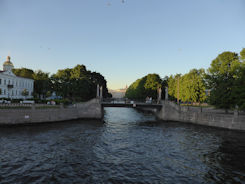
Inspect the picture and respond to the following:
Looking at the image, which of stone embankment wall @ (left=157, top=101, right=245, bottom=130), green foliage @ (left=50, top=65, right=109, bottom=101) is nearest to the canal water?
stone embankment wall @ (left=157, top=101, right=245, bottom=130)

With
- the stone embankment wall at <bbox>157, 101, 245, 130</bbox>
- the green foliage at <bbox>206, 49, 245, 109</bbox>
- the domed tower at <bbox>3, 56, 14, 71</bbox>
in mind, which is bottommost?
the stone embankment wall at <bbox>157, 101, 245, 130</bbox>

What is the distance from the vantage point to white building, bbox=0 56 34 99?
6144cm

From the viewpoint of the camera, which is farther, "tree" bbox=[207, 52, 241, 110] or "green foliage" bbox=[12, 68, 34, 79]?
"green foliage" bbox=[12, 68, 34, 79]

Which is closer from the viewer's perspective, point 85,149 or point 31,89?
point 85,149

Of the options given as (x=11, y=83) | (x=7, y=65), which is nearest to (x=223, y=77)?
(x=11, y=83)

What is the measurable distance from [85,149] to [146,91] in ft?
224

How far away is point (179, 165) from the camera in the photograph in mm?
14500

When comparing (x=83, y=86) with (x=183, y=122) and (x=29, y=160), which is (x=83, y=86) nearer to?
(x=183, y=122)

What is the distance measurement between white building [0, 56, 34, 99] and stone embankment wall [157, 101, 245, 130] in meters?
52.2

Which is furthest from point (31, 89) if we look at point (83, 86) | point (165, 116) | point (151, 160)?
point (151, 160)

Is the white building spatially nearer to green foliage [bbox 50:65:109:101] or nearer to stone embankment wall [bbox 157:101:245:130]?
green foliage [bbox 50:65:109:101]

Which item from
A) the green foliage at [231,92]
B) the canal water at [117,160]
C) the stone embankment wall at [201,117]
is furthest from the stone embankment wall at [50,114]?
the green foliage at [231,92]

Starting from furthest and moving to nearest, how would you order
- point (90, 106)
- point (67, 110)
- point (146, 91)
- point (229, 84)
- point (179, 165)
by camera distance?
point (146, 91) → point (90, 106) → point (67, 110) → point (229, 84) → point (179, 165)

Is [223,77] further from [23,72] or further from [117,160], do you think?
[23,72]
